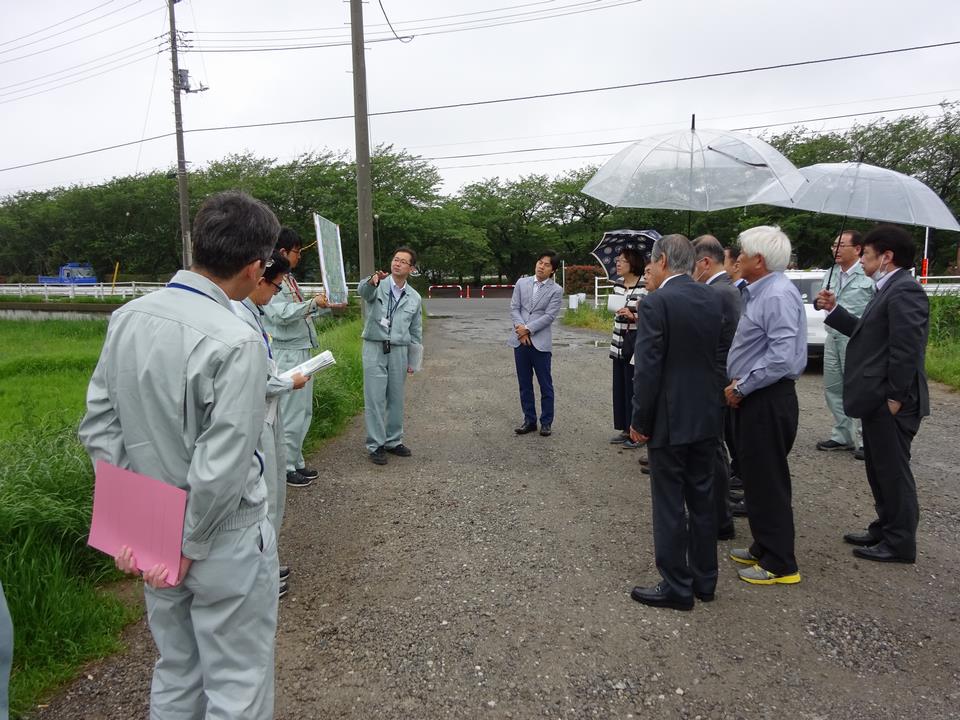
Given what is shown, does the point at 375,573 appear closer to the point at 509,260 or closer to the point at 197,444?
the point at 197,444

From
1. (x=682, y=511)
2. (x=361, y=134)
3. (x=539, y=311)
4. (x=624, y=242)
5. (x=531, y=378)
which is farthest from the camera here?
(x=361, y=134)

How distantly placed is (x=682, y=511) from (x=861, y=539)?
1.56 m

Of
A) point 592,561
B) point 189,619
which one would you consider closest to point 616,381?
point 592,561

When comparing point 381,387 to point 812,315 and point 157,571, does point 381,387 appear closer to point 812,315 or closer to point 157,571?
point 157,571

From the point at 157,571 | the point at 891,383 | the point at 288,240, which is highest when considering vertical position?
the point at 288,240

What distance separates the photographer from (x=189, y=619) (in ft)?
6.19

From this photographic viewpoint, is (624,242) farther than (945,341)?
No

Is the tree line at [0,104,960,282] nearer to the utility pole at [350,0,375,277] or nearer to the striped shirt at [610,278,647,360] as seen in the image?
the utility pole at [350,0,375,277]

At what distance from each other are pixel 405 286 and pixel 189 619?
417 centimetres

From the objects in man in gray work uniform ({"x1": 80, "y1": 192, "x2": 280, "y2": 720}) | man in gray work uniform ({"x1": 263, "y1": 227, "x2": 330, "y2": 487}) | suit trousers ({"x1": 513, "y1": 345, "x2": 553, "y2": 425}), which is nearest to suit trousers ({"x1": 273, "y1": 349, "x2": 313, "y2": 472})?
man in gray work uniform ({"x1": 263, "y1": 227, "x2": 330, "y2": 487})

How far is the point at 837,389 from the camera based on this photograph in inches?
242

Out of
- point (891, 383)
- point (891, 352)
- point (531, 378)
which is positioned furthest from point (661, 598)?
point (531, 378)

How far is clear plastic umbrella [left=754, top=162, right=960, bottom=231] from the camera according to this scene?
14.6ft

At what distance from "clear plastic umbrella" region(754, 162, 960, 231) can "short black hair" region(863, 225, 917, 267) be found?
0.54 metres
